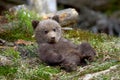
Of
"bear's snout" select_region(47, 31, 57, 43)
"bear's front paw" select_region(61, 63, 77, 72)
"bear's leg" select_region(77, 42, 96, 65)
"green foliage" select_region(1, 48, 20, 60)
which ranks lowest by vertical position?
"bear's front paw" select_region(61, 63, 77, 72)

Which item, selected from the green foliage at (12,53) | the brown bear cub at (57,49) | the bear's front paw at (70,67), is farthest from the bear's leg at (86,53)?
the green foliage at (12,53)

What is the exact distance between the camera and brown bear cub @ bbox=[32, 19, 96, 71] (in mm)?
11312

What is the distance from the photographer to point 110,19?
23406 millimetres

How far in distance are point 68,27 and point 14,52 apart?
3.28m

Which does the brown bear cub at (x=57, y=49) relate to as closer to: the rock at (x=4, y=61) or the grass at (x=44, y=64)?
the grass at (x=44, y=64)

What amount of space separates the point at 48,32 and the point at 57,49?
1.30ft

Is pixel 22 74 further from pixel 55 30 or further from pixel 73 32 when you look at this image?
pixel 73 32

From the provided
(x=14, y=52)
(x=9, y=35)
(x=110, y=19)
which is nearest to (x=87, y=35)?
(x=9, y=35)

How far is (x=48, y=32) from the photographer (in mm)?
11719

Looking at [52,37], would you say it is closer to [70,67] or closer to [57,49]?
[57,49]

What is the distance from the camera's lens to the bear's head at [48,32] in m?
11.6

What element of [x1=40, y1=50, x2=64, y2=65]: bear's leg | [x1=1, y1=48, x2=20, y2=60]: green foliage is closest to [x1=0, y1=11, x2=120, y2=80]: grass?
[x1=1, y1=48, x2=20, y2=60]: green foliage

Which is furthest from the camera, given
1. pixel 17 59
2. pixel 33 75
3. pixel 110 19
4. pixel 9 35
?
pixel 110 19

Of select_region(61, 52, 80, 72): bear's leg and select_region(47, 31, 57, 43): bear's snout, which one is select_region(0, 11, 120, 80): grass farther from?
select_region(47, 31, 57, 43): bear's snout
